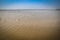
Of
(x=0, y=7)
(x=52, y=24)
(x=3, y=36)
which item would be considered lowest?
(x=3, y=36)

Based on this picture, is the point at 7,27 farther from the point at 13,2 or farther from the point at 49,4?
the point at 49,4

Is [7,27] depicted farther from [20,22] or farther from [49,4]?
[49,4]

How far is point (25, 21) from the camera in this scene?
2.60 ft

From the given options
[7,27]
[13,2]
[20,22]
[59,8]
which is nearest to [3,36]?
[7,27]

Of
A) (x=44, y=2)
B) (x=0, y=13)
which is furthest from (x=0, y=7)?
(x=44, y=2)

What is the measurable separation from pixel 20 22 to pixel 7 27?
162 mm

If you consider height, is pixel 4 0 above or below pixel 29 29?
above

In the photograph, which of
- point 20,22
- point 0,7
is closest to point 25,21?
point 20,22

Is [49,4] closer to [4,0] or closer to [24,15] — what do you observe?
[24,15]

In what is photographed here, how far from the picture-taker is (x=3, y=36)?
80 centimetres

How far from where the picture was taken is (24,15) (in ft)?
2.60

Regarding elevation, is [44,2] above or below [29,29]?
above

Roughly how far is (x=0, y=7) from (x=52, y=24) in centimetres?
62

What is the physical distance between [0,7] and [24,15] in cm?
29
